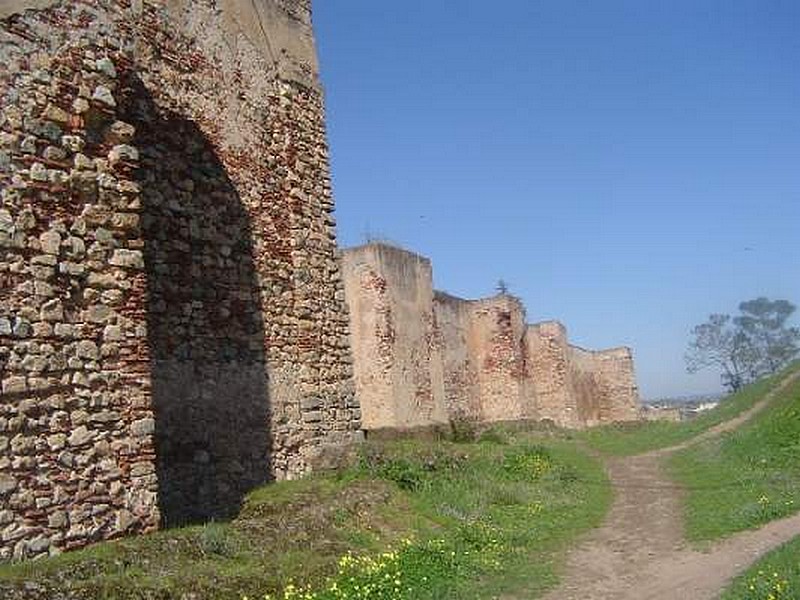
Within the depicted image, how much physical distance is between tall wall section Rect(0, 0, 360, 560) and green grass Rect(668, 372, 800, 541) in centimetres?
485

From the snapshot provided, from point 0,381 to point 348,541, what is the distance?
3309 mm

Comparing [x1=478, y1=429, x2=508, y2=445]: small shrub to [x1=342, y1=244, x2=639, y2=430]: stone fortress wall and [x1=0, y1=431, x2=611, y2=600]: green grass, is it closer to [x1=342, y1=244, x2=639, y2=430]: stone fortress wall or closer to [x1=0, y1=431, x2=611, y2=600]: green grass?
[x1=342, y1=244, x2=639, y2=430]: stone fortress wall

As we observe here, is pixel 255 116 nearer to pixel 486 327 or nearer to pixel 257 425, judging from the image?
pixel 257 425

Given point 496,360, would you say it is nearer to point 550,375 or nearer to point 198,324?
point 550,375

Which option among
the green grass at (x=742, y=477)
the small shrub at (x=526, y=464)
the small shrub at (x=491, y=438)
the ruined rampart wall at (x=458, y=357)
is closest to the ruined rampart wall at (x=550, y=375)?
the ruined rampart wall at (x=458, y=357)

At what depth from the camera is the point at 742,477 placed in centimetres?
1229

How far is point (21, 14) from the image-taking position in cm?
625

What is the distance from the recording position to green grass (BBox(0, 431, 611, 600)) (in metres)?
5.41

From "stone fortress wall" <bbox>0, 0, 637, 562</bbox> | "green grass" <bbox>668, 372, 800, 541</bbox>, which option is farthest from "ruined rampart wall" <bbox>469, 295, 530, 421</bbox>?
"stone fortress wall" <bbox>0, 0, 637, 562</bbox>

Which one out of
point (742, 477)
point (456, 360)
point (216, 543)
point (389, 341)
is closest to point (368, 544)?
point (216, 543)

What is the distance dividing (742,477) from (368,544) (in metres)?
7.11

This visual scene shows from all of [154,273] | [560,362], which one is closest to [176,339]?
[154,273]

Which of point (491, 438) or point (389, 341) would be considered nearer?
point (389, 341)

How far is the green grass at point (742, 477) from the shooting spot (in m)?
9.23
